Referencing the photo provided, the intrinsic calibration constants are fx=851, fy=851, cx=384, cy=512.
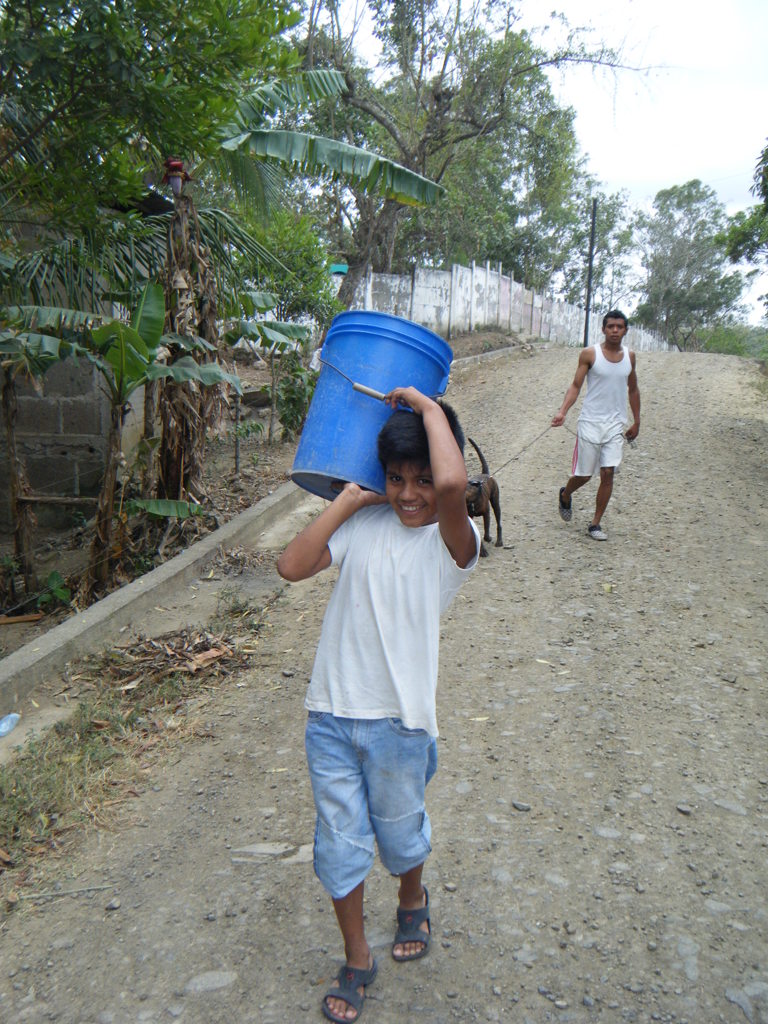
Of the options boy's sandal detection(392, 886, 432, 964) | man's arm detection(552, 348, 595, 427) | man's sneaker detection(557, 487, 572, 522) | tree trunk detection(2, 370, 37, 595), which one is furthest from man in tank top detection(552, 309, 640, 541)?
boy's sandal detection(392, 886, 432, 964)

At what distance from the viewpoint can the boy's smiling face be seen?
217 cm

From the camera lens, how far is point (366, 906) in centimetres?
274

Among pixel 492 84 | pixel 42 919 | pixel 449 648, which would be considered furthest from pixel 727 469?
pixel 492 84

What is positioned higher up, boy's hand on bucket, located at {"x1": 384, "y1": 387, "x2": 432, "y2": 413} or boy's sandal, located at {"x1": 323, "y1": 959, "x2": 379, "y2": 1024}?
boy's hand on bucket, located at {"x1": 384, "y1": 387, "x2": 432, "y2": 413}

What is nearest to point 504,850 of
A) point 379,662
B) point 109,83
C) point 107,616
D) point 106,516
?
point 379,662

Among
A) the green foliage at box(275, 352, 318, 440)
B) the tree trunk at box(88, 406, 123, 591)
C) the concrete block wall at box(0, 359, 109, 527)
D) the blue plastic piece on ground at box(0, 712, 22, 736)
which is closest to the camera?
the blue plastic piece on ground at box(0, 712, 22, 736)

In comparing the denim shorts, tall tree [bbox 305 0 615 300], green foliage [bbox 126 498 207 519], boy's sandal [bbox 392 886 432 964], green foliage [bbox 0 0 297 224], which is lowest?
boy's sandal [bbox 392 886 432 964]

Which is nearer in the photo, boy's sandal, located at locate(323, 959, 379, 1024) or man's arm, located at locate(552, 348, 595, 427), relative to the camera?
boy's sandal, located at locate(323, 959, 379, 1024)

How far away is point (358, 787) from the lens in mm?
2201

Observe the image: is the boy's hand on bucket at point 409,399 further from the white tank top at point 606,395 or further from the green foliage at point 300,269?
the green foliage at point 300,269

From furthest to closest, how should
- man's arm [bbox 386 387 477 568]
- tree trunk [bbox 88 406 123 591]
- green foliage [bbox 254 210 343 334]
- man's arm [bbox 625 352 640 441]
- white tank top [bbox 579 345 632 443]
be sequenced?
green foliage [bbox 254 210 343 334]
man's arm [bbox 625 352 640 441]
white tank top [bbox 579 345 632 443]
tree trunk [bbox 88 406 123 591]
man's arm [bbox 386 387 477 568]

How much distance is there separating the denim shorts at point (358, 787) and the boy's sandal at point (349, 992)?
274 mm

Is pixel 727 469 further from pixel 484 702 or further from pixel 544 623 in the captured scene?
pixel 484 702

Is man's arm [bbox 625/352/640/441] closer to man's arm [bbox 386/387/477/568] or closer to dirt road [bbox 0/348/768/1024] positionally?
dirt road [bbox 0/348/768/1024]
